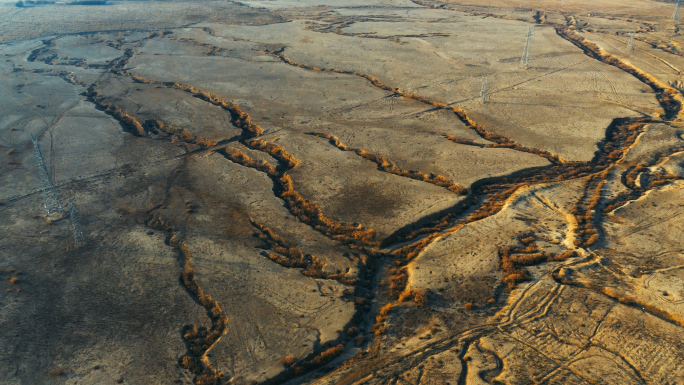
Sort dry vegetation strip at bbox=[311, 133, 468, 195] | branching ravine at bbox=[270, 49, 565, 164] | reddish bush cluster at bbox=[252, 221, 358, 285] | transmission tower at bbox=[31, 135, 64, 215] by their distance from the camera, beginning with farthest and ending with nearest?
1. branching ravine at bbox=[270, 49, 565, 164]
2. dry vegetation strip at bbox=[311, 133, 468, 195]
3. transmission tower at bbox=[31, 135, 64, 215]
4. reddish bush cluster at bbox=[252, 221, 358, 285]

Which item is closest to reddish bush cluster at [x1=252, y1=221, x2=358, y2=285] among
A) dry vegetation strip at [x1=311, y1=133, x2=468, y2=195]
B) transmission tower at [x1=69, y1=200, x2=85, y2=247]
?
transmission tower at [x1=69, y1=200, x2=85, y2=247]

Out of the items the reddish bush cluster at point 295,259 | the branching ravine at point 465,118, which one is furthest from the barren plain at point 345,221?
the branching ravine at point 465,118

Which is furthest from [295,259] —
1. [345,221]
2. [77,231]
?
[77,231]

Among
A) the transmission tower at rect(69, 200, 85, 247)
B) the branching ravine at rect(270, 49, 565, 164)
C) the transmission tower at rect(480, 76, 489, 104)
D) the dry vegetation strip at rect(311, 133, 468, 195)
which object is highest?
the transmission tower at rect(480, 76, 489, 104)

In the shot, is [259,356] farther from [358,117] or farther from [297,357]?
[358,117]

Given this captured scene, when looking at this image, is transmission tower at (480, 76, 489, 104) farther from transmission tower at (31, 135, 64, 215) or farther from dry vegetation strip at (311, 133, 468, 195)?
transmission tower at (31, 135, 64, 215)

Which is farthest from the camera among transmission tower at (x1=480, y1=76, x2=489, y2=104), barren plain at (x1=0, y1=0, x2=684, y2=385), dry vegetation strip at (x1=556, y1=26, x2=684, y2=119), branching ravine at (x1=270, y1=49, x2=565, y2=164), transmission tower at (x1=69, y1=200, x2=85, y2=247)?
transmission tower at (x1=480, y1=76, x2=489, y2=104)

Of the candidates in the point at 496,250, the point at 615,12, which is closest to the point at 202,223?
the point at 496,250

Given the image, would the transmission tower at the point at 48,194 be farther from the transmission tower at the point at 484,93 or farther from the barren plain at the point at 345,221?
the transmission tower at the point at 484,93
